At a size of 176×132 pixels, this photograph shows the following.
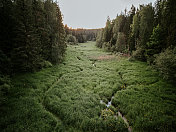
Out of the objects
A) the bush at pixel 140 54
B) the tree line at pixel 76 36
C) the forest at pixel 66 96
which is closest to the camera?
the forest at pixel 66 96

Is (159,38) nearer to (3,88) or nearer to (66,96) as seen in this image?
(66,96)

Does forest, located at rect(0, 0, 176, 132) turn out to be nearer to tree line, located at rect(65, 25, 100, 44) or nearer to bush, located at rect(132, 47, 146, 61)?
bush, located at rect(132, 47, 146, 61)

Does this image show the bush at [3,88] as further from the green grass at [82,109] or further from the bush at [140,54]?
the bush at [140,54]

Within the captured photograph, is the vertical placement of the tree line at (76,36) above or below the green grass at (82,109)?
above

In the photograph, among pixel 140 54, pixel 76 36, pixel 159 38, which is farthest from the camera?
pixel 76 36

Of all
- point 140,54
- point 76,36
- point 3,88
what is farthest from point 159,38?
point 76,36

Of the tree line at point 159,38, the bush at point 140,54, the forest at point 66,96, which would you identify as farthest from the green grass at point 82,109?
→ the bush at point 140,54

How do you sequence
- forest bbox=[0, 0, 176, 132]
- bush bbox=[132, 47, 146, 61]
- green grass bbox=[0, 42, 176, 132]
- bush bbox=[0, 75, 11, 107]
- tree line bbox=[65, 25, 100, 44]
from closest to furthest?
green grass bbox=[0, 42, 176, 132] → forest bbox=[0, 0, 176, 132] → bush bbox=[0, 75, 11, 107] → bush bbox=[132, 47, 146, 61] → tree line bbox=[65, 25, 100, 44]

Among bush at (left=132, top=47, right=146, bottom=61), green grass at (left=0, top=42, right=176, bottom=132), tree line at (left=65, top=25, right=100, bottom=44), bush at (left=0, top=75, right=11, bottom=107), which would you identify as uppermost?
tree line at (left=65, top=25, right=100, bottom=44)

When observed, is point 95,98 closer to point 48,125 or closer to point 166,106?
point 48,125

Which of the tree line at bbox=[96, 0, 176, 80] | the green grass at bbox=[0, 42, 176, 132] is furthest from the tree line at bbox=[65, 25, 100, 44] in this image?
the green grass at bbox=[0, 42, 176, 132]

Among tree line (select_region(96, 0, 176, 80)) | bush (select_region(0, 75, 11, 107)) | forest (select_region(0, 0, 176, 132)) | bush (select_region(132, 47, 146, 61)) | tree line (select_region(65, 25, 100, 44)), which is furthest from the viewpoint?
tree line (select_region(65, 25, 100, 44))

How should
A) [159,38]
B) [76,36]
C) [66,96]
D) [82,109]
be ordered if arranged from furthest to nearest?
[76,36], [159,38], [66,96], [82,109]

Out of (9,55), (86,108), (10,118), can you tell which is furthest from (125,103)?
(9,55)
